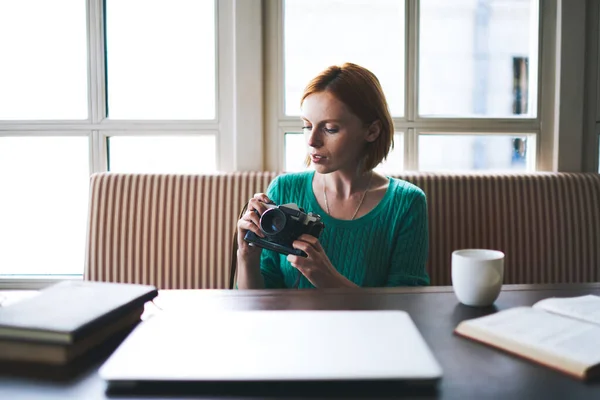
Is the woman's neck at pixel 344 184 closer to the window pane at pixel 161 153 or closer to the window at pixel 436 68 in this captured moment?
the window at pixel 436 68

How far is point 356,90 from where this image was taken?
136cm

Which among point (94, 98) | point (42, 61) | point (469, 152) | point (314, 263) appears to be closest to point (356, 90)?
point (314, 263)

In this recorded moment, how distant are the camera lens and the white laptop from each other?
31 cm

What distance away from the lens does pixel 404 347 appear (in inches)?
24.6

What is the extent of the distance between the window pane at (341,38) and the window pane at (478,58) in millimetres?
113

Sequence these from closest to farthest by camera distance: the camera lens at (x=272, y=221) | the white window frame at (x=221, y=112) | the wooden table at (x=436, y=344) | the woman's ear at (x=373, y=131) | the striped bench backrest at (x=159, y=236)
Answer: the wooden table at (x=436, y=344)
the camera lens at (x=272, y=221)
the woman's ear at (x=373, y=131)
the striped bench backrest at (x=159, y=236)
the white window frame at (x=221, y=112)

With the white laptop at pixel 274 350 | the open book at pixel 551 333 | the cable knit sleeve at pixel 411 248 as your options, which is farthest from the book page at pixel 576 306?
the cable knit sleeve at pixel 411 248

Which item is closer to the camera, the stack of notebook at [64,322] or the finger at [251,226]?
the stack of notebook at [64,322]

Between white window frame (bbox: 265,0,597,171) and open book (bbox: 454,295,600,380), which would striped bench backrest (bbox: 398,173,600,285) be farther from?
open book (bbox: 454,295,600,380)

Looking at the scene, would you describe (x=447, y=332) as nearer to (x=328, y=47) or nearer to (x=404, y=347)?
(x=404, y=347)

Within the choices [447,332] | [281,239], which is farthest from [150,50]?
[447,332]

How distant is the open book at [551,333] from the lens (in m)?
0.61

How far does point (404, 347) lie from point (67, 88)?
2064 millimetres

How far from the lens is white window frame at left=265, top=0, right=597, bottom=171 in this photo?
2109 mm
